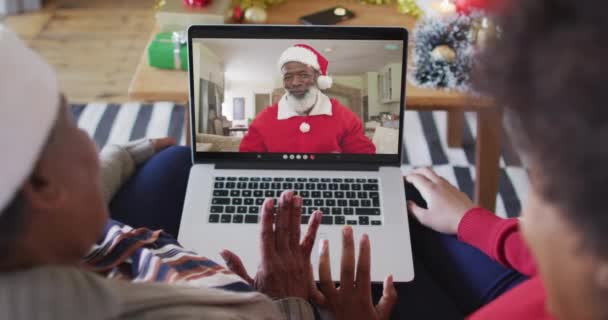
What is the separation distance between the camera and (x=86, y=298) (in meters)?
0.61

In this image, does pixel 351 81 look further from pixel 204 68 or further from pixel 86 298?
pixel 86 298

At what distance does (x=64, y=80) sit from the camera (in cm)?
254

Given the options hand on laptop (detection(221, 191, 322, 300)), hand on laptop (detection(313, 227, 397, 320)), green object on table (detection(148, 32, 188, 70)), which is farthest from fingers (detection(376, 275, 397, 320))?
green object on table (detection(148, 32, 188, 70))

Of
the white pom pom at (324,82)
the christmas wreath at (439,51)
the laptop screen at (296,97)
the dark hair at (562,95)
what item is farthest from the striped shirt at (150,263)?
the christmas wreath at (439,51)

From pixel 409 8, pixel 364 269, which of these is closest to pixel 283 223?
pixel 364 269

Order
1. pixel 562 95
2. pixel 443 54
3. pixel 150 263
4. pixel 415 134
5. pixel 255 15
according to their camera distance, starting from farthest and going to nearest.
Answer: pixel 415 134 → pixel 255 15 → pixel 443 54 → pixel 150 263 → pixel 562 95

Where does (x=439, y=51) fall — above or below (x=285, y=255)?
above

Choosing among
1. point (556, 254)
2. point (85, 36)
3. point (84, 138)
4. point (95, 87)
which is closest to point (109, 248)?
point (84, 138)

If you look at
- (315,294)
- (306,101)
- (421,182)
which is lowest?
(315,294)

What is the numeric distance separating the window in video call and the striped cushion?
0.93 m

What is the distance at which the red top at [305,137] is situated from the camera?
3.92 feet

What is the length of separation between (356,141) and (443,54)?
36 centimetres

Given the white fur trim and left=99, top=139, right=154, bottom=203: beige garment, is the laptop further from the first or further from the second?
left=99, top=139, right=154, bottom=203: beige garment

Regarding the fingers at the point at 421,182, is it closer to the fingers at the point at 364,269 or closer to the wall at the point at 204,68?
the fingers at the point at 364,269
